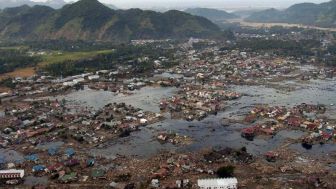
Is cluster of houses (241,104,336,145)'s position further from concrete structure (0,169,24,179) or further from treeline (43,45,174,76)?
treeline (43,45,174,76)

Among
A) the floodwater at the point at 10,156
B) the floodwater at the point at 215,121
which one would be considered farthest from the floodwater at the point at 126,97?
the floodwater at the point at 10,156

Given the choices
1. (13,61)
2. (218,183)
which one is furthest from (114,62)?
(218,183)

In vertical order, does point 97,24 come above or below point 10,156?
above

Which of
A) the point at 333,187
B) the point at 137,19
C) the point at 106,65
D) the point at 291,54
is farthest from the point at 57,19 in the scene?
the point at 333,187

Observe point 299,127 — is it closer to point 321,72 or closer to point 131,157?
point 131,157

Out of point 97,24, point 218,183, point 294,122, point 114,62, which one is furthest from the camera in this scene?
point 97,24

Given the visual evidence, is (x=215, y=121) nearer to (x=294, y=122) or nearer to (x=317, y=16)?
(x=294, y=122)

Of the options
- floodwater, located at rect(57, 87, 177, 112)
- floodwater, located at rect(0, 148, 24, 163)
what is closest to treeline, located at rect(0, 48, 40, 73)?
floodwater, located at rect(57, 87, 177, 112)
